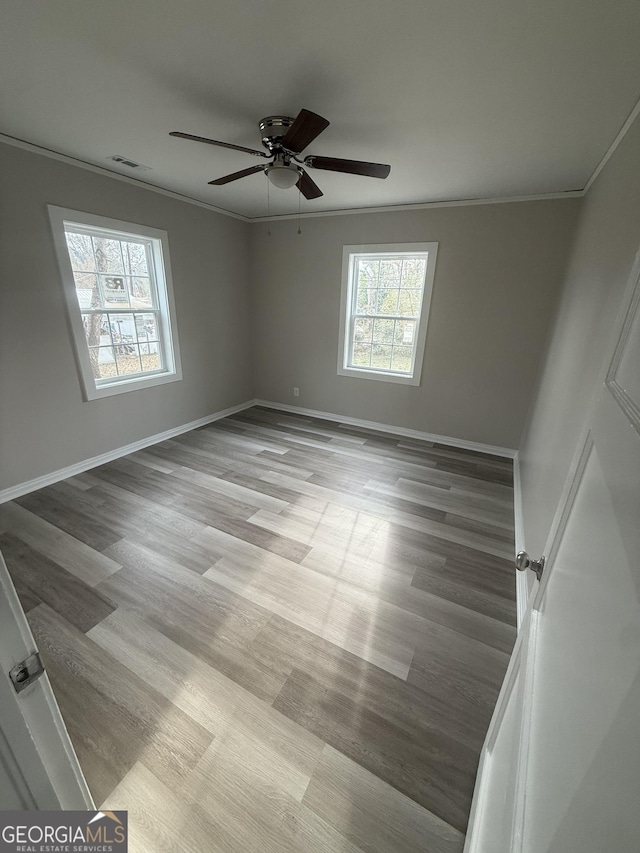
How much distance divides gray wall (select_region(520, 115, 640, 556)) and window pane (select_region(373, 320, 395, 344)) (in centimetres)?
170

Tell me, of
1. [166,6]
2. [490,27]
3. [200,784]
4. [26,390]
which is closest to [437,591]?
[200,784]

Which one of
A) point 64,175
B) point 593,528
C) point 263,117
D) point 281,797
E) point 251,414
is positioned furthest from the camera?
point 251,414

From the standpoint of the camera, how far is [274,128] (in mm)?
1865

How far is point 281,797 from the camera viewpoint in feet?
3.62

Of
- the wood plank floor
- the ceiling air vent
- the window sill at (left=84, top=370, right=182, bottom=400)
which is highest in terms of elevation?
the ceiling air vent

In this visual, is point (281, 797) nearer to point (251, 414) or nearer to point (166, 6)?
point (166, 6)

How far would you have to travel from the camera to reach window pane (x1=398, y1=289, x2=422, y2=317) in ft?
12.0

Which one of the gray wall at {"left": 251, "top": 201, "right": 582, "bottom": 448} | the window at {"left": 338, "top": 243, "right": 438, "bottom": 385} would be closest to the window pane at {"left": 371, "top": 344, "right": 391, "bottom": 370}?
the window at {"left": 338, "top": 243, "right": 438, "bottom": 385}

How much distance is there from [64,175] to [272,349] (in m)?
2.60

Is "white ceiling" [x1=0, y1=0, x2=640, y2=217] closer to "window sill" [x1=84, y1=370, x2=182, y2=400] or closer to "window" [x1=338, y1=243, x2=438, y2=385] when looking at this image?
"window" [x1=338, y1=243, x2=438, y2=385]

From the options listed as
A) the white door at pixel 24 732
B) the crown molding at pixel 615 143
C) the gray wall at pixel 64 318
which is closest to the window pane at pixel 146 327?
the gray wall at pixel 64 318

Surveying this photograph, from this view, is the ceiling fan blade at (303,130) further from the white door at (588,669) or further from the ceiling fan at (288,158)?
the white door at (588,669)

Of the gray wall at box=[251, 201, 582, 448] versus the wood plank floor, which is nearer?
the wood plank floor

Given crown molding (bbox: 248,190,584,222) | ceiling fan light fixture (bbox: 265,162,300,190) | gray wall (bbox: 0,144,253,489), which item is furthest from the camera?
crown molding (bbox: 248,190,584,222)
